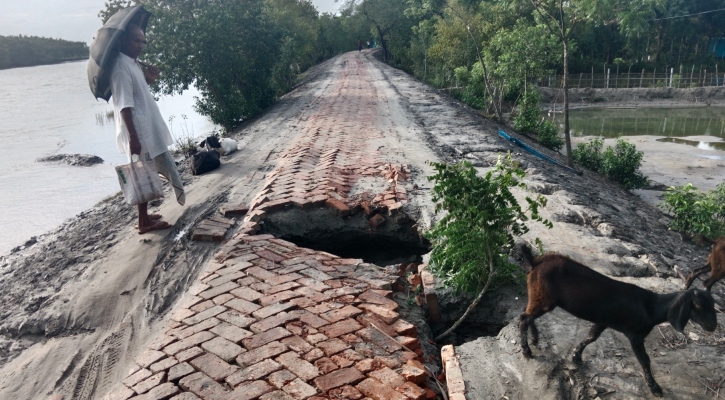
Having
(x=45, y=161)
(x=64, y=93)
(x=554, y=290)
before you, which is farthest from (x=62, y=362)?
(x=64, y=93)

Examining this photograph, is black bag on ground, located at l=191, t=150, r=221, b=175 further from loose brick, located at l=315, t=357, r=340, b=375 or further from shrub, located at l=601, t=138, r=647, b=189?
shrub, located at l=601, t=138, r=647, b=189

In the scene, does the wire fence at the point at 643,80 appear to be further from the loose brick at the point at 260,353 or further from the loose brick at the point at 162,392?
the loose brick at the point at 162,392

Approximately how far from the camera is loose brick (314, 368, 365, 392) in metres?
2.72

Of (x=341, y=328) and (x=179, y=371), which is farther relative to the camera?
(x=341, y=328)

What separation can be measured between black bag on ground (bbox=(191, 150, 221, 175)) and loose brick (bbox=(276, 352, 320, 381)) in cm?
550

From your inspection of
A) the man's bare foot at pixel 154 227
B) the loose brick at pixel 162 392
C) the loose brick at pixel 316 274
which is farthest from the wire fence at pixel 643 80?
the loose brick at pixel 162 392

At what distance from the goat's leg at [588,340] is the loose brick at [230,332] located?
1954mm

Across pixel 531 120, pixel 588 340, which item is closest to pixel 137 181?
pixel 588 340

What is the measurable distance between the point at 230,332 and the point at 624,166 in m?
10.1

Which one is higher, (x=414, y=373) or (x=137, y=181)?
(x=137, y=181)

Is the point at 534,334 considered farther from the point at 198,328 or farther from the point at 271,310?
the point at 198,328

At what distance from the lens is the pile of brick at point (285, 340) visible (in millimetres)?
2756

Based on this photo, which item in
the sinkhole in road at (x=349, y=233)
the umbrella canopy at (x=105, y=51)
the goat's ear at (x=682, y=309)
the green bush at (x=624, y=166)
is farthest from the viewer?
Answer: the green bush at (x=624, y=166)

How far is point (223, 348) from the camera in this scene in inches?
123
